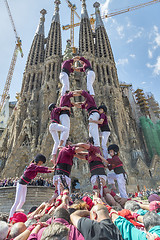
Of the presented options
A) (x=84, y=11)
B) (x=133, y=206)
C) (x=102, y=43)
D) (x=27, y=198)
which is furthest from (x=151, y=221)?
(x=84, y=11)

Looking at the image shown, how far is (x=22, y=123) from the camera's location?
27.6 m

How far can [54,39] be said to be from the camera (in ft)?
126

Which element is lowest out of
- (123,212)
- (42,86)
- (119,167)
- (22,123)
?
(123,212)

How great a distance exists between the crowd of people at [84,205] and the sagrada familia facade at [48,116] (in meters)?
15.6

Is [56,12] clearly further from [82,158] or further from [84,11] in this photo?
[82,158]

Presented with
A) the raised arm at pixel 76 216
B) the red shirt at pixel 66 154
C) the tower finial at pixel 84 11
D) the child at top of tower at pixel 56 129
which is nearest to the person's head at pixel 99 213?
the raised arm at pixel 76 216

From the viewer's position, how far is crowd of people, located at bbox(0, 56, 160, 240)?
1898mm

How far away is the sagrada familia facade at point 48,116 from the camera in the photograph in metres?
23.4

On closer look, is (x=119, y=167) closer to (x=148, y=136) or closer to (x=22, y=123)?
(x=22, y=123)

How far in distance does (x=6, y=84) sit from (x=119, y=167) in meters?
55.8

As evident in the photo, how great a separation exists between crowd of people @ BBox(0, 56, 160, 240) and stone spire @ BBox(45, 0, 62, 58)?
3037 centimetres

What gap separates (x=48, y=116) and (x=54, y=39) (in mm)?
20851

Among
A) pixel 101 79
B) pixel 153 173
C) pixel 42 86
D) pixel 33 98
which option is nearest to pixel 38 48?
pixel 42 86

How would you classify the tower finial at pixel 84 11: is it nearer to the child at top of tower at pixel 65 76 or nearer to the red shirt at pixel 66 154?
the child at top of tower at pixel 65 76
